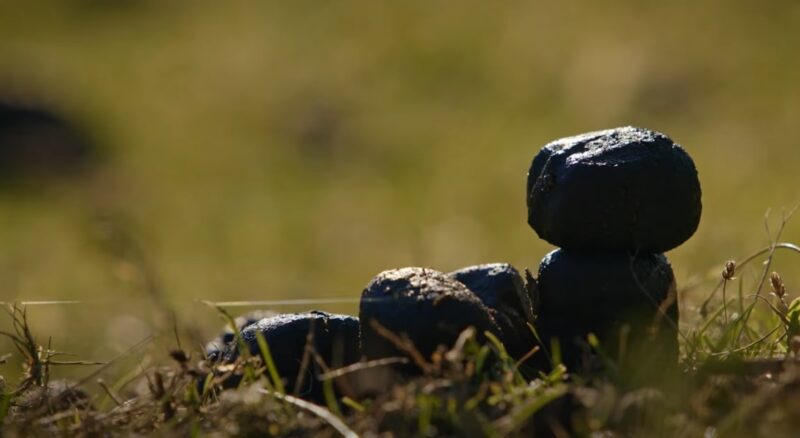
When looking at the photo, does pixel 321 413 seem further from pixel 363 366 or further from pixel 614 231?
pixel 614 231

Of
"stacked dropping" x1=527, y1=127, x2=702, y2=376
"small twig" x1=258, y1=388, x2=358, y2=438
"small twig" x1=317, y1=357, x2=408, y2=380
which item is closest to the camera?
"small twig" x1=258, y1=388, x2=358, y2=438

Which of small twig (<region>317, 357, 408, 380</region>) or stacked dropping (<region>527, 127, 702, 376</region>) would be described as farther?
stacked dropping (<region>527, 127, 702, 376</region>)

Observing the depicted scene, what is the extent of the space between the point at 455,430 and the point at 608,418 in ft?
1.18

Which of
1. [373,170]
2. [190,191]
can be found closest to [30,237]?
[190,191]

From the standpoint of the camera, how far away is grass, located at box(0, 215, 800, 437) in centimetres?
268

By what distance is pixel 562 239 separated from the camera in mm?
3297

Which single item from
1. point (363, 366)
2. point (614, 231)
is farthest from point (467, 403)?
point (614, 231)

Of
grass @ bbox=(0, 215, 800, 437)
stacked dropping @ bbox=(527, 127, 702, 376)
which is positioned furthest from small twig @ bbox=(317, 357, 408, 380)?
stacked dropping @ bbox=(527, 127, 702, 376)

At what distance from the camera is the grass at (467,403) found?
2676 mm

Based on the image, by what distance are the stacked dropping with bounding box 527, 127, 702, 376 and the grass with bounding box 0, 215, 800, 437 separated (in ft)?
0.42

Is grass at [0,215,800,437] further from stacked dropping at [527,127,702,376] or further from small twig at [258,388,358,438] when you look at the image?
stacked dropping at [527,127,702,376]

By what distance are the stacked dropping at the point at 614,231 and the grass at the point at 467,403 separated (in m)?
0.13

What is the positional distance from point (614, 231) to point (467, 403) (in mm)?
748

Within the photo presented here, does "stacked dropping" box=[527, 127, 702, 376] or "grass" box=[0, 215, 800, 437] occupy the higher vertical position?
"stacked dropping" box=[527, 127, 702, 376]
